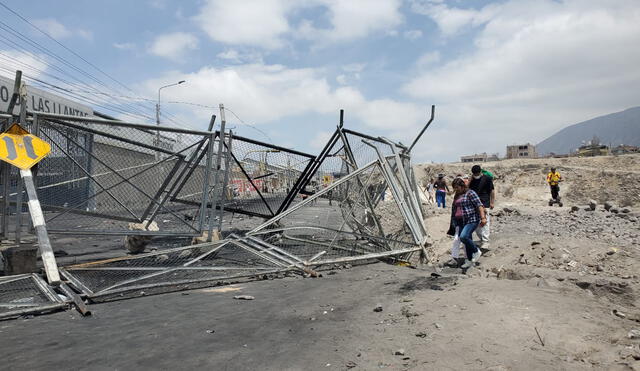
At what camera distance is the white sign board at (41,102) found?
498 inches

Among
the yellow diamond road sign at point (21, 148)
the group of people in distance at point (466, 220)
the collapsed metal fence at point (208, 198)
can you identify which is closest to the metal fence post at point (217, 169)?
the collapsed metal fence at point (208, 198)

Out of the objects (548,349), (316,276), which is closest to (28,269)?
(316,276)

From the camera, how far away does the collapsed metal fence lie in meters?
5.64

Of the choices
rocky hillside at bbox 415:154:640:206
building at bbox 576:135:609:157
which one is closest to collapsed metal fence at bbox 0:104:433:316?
→ rocky hillside at bbox 415:154:640:206

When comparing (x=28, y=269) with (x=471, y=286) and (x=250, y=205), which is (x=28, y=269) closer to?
(x=250, y=205)

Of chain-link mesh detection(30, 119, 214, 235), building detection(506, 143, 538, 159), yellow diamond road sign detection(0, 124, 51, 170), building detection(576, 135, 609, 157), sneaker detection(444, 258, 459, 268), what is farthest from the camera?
building detection(506, 143, 538, 159)

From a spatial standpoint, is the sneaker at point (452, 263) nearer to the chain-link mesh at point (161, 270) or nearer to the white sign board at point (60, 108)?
the chain-link mesh at point (161, 270)

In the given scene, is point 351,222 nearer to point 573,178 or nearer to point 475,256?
point 475,256

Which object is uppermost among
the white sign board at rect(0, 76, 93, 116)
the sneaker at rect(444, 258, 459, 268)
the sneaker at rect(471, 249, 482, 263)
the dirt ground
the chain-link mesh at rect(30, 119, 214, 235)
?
the white sign board at rect(0, 76, 93, 116)

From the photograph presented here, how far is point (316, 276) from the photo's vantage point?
5539 millimetres

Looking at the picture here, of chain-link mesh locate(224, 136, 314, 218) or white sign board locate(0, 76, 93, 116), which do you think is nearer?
chain-link mesh locate(224, 136, 314, 218)

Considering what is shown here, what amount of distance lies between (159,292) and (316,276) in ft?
6.58

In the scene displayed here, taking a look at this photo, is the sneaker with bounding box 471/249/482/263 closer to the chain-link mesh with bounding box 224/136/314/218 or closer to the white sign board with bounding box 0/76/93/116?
the chain-link mesh with bounding box 224/136/314/218

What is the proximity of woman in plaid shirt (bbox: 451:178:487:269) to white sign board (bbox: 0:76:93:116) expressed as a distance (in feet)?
40.3
